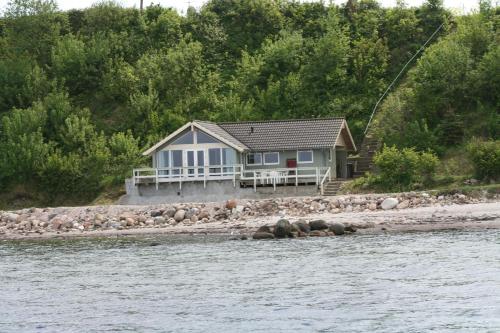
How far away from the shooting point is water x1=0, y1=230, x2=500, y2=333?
2134cm

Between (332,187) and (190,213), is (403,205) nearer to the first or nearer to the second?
(332,187)

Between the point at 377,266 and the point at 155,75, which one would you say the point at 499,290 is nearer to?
the point at 377,266

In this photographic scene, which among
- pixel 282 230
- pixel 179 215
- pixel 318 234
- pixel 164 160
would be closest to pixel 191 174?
pixel 164 160

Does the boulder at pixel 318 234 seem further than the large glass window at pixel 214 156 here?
No

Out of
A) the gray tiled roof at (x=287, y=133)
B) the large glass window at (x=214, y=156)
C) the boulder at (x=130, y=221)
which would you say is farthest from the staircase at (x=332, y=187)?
the boulder at (x=130, y=221)

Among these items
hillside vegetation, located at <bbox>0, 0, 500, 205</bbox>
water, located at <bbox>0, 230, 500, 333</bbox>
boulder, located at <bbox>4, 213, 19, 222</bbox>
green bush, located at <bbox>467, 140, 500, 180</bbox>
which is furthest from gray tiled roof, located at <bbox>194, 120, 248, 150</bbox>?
water, located at <bbox>0, 230, 500, 333</bbox>

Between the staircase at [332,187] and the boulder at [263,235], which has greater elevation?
the staircase at [332,187]

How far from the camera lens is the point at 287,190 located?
46875 millimetres

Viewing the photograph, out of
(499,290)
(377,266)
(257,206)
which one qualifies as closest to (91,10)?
(257,206)

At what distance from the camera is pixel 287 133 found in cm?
5084

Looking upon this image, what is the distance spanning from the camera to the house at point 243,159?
4793 cm

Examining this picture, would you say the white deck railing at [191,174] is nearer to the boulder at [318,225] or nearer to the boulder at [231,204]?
the boulder at [231,204]

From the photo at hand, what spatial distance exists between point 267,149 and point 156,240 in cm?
1287

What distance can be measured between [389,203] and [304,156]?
31.9ft
